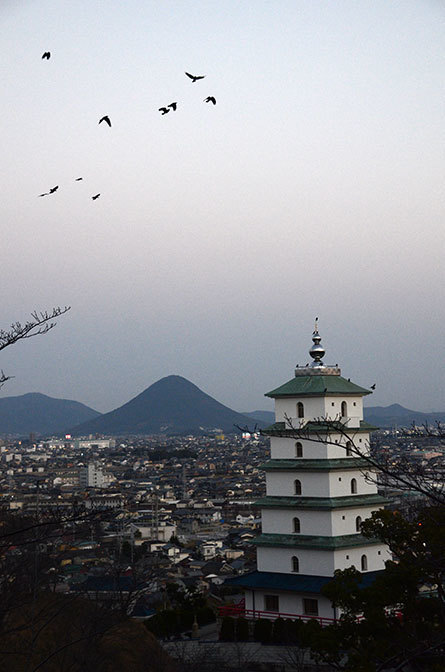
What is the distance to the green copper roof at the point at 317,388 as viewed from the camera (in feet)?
81.5

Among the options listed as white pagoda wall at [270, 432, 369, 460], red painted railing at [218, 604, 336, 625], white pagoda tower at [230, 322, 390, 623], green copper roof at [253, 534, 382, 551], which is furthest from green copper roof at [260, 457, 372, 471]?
red painted railing at [218, 604, 336, 625]

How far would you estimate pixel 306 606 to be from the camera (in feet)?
77.5

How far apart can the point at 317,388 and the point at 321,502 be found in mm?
2818

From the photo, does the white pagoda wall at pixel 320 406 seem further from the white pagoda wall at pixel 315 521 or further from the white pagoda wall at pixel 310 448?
the white pagoda wall at pixel 315 521

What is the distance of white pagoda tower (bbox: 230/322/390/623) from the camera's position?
23.8 metres

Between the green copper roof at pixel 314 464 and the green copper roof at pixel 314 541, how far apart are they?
162 centimetres

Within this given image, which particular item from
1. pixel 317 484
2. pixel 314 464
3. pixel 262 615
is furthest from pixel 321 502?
pixel 262 615

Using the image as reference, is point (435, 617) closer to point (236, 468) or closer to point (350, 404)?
point (350, 404)

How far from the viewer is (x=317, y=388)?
24922 mm

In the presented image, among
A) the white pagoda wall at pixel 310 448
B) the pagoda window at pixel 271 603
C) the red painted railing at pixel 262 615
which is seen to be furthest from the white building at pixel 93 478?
the pagoda window at pixel 271 603

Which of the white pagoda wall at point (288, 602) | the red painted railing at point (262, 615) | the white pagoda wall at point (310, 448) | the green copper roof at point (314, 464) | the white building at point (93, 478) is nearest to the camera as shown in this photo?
the red painted railing at point (262, 615)

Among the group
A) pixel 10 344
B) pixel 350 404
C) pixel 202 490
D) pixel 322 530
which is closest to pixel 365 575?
pixel 322 530

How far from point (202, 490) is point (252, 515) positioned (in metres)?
33.7

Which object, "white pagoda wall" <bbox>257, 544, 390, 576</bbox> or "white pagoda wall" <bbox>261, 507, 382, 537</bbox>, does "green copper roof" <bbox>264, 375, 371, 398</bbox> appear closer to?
"white pagoda wall" <bbox>261, 507, 382, 537</bbox>
